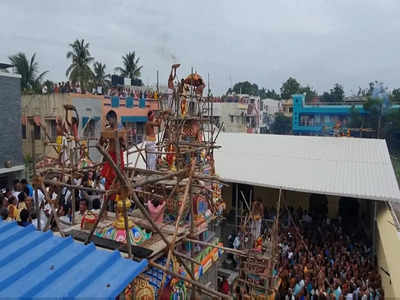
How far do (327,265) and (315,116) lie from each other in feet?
117

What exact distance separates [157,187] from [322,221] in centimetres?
1041

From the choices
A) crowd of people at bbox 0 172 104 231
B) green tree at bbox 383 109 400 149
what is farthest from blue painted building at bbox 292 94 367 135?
crowd of people at bbox 0 172 104 231

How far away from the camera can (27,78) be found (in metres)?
26.6

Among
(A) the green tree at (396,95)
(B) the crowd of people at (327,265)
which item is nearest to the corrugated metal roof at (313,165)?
(B) the crowd of people at (327,265)

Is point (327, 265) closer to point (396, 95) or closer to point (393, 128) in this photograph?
point (393, 128)

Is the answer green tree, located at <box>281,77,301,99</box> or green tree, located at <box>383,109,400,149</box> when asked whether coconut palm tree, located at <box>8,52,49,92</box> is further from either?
green tree, located at <box>281,77,301,99</box>

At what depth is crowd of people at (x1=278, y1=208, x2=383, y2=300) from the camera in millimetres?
9117

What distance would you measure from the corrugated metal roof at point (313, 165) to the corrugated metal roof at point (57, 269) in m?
10.8

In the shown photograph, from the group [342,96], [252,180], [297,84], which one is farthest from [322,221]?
[297,84]

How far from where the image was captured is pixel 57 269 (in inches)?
126

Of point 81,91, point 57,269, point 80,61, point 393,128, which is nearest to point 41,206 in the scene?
point 57,269

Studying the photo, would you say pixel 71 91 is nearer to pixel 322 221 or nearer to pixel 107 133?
pixel 322 221

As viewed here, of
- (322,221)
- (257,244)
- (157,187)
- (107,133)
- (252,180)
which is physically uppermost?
(107,133)

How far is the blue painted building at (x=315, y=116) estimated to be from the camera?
4159 centimetres
